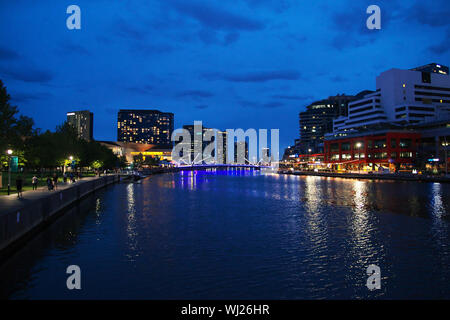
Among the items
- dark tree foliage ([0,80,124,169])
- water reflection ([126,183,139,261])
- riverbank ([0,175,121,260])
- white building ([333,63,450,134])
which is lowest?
water reflection ([126,183,139,261])

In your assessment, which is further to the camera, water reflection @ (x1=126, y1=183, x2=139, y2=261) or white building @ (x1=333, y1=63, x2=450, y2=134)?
white building @ (x1=333, y1=63, x2=450, y2=134)

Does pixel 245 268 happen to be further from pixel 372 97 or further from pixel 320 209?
pixel 372 97

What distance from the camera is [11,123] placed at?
134ft

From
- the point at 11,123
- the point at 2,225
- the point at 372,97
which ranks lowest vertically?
the point at 2,225

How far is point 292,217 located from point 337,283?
16240 mm

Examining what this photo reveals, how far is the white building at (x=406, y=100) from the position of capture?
449 feet

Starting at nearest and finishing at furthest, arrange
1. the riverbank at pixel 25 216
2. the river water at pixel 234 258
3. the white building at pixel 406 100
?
the river water at pixel 234 258 → the riverbank at pixel 25 216 → the white building at pixel 406 100

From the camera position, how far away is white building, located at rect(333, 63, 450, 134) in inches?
5384

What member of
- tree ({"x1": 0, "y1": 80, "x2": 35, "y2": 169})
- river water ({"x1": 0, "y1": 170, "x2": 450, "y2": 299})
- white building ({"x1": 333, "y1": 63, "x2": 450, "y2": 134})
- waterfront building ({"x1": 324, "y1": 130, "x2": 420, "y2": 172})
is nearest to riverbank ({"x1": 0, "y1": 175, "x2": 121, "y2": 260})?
river water ({"x1": 0, "y1": 170, "x2": 450, "y2": 299})

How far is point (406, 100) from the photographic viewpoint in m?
142

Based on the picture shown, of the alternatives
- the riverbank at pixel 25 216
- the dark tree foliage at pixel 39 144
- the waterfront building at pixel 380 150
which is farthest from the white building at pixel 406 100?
the riverbank at pixel 25 216

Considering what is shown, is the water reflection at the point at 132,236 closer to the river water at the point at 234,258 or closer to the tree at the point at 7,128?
the river water at the point at 234,258

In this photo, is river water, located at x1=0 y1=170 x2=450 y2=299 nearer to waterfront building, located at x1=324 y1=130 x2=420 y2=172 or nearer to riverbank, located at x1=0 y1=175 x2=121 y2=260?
riverbank, located at x1=0 y1=175 x2=121 y2=260

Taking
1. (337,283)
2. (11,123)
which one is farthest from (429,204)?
(11,123)
